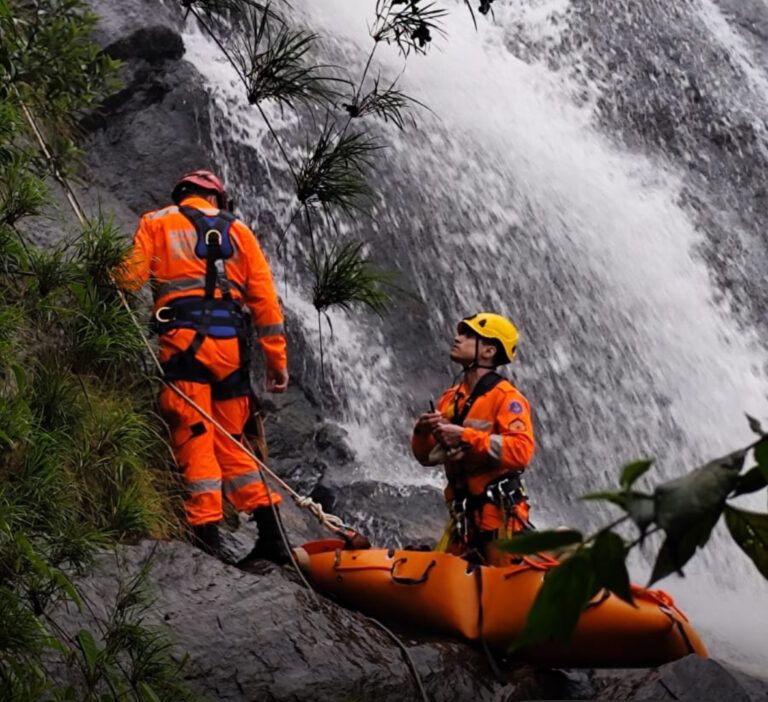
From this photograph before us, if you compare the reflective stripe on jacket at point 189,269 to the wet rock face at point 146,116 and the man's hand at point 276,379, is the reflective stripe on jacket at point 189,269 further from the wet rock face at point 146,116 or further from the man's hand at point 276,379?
the wet rock face at point 146,116

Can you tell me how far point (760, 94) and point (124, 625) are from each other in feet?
49.5

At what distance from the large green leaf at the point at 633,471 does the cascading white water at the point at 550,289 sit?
303 inches

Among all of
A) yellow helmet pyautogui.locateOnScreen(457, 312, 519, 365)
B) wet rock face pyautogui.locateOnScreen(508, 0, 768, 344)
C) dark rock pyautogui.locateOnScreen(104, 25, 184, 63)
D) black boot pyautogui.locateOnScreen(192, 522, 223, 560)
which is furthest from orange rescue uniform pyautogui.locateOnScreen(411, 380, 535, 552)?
wet rock face pyautogui.locateOnScreen(508, 0, 768, 344)

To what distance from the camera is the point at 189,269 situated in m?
5.44

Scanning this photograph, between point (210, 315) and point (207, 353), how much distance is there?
0.65ft

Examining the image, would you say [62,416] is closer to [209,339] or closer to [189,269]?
[209,339]

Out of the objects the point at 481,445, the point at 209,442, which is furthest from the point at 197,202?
the point at 481,445

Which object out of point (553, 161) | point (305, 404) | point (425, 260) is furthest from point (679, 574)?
point (553, 161)

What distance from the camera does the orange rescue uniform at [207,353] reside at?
5246 mm

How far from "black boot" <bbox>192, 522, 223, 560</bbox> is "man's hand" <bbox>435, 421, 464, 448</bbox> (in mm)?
1174

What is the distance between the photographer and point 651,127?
50.2 ft

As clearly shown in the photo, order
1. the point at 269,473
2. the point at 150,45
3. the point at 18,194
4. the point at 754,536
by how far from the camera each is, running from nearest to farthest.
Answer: the point at 754,536, the point at 18,194, the point at 269,473, the point at 150,45

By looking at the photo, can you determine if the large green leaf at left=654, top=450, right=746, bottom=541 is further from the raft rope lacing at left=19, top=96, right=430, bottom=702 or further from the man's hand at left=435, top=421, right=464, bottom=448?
the man's hand at left=435, top=421, right=464, bottom=448

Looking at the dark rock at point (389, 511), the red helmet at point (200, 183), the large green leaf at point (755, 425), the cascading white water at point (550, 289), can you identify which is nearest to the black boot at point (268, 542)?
the red helmet at point (200, 183)
